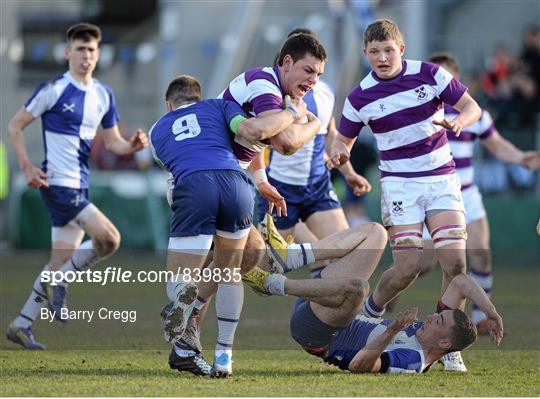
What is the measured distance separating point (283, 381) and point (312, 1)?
16.9 m

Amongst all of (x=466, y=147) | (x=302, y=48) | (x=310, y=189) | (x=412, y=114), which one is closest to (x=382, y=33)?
(x=412, y=114)

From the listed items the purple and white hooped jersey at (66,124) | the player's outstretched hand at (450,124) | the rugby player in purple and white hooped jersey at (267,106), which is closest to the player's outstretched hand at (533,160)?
the player's outstretched hand at (450,124)

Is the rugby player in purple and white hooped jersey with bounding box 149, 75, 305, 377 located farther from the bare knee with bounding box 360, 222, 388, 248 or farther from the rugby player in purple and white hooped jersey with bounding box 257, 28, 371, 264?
the rugby player in purple and white hooped jersey with bounding box 257, 28, 371, 264

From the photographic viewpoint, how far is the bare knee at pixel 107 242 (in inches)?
421

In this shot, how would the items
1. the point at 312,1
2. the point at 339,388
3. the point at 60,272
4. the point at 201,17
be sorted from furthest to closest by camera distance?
the point at 201,17 → the point at 312,1 → the point at 60,272 → the point at 339,388

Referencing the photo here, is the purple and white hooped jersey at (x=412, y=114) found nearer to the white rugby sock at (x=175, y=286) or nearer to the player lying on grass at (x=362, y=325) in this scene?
the player lying on grass at (x=362, y=325)

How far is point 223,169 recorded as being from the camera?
26.3 ft

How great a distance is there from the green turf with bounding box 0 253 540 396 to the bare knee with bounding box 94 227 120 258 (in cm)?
42

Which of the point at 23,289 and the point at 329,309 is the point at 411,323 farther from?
the point at 23,289

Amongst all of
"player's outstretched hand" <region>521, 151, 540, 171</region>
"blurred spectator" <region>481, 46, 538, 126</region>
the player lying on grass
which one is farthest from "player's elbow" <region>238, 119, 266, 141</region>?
"blurred spectator" <region>481, 46, 538, 126</region>

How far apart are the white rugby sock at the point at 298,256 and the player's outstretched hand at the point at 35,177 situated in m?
2.90

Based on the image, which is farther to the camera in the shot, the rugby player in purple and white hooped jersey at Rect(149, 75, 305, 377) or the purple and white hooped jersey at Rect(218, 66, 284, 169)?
the purple and white hooped jersey at Rect(218, 66, 284, 169)

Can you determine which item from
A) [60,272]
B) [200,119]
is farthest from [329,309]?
[60,272]

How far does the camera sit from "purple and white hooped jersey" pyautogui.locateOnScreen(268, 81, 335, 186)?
→ 1068 centimetres
